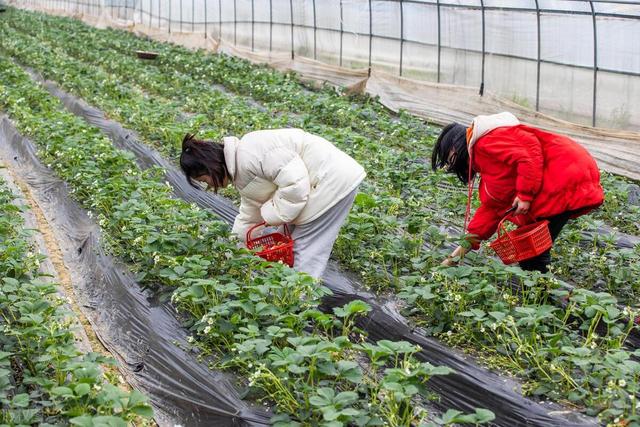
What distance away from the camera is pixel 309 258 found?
4.64 meters

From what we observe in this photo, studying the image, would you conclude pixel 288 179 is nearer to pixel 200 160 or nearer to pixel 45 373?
pixel 200 160

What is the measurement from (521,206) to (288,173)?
1.37m

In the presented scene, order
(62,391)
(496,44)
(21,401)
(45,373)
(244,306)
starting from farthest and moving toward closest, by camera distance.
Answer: (496,44) → (244,306) → (45,373) → (21,401) → (62,391)

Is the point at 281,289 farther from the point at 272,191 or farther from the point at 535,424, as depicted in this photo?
the point at 535,424

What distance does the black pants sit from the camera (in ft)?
14.6

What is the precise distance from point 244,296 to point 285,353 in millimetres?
846

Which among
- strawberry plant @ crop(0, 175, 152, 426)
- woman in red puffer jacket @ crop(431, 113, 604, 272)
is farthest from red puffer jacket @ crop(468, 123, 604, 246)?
strawberry plant @ crop(0, 175, 152, 426)

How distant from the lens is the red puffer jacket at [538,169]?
14.1 feet

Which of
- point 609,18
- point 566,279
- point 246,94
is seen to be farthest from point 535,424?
point 246,94

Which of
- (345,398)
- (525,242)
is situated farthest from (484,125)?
(345,398)

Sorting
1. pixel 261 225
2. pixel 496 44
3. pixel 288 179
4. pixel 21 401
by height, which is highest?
pixel 496 44

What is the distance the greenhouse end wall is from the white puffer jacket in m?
6.24

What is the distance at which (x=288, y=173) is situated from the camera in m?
4.34

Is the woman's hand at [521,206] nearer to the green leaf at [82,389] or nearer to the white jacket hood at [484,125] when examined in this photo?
the white jacket hood at [484,125]
